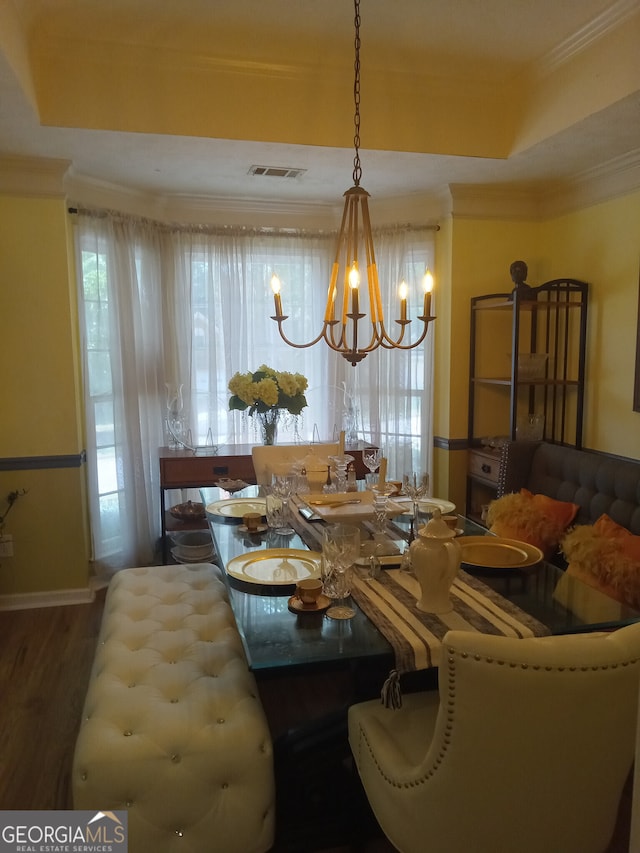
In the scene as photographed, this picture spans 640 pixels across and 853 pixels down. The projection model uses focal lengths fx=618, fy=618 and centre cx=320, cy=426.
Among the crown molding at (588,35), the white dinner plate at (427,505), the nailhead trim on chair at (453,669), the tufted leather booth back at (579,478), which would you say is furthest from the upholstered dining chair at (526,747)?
the crown molding at (588,35)

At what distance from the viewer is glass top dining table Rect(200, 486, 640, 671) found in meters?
1.44

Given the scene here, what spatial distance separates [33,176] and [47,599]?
2.31 metres

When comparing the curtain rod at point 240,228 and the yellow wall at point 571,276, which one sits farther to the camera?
the curtain rod at point 240,228

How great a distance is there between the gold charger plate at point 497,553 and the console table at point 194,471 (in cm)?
152

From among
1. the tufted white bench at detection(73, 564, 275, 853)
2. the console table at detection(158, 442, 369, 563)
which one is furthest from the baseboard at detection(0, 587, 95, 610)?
the tufted white bench at detection(73, 564, 275, 853)

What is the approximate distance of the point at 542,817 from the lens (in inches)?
48.7

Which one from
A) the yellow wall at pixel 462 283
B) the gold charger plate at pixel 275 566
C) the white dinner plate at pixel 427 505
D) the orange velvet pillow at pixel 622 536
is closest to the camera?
the gold charger plate at pixel 275 566

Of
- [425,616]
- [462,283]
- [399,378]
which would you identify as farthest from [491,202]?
[425,616]

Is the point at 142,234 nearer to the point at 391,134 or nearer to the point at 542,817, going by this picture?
the point at 391,134

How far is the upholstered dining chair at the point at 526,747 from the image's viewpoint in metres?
1.14

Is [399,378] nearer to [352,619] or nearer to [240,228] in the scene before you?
[240,228]

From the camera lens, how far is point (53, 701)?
254 cm

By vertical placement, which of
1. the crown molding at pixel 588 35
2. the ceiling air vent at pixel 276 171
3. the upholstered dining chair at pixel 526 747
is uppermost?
the crown molding at pixel 588 35

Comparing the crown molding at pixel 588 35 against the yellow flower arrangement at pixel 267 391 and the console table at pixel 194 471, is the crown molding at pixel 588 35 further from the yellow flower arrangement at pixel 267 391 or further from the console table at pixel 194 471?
the console table at pixel 194 471
